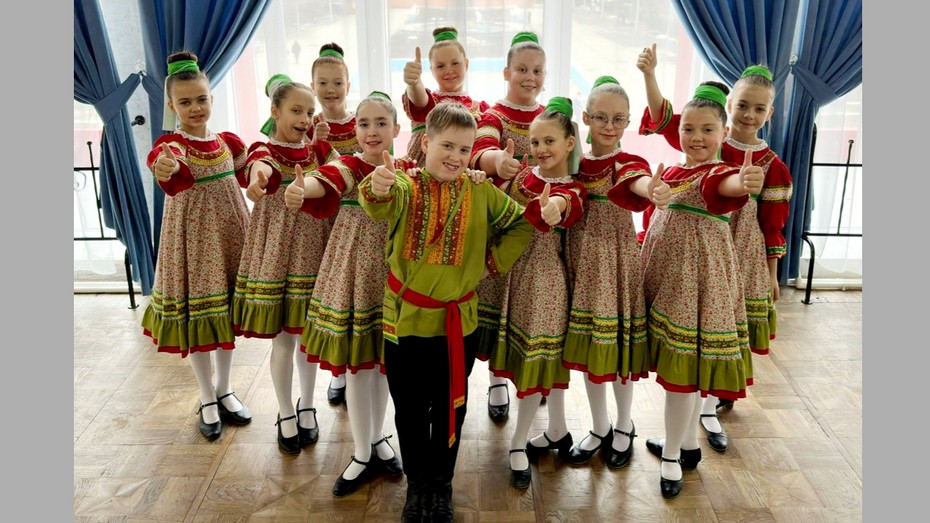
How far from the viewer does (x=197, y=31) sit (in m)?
3.79

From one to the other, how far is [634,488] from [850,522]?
26.8 inches

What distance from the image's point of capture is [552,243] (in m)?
2.33

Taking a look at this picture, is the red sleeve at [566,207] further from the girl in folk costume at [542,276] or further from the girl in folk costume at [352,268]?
the girl in folk costume at [352,268]

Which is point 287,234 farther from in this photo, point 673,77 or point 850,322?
point 850,322

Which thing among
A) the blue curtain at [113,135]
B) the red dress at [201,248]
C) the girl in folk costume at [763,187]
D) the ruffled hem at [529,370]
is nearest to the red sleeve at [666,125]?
the girl in folk costume at [763,187]

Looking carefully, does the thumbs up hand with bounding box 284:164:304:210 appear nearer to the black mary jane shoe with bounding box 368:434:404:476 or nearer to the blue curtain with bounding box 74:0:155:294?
the black mary jane shoe with bounding box 368:434:404:476

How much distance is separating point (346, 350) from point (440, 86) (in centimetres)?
102

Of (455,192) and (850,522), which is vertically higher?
(455,192)

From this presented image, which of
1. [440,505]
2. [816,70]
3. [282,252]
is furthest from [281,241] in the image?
[816,70]

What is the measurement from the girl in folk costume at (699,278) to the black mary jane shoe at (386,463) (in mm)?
969

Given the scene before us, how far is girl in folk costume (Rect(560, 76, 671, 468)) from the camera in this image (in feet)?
7.50

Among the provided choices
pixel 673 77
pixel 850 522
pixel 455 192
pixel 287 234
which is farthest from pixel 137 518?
pixel 673 77

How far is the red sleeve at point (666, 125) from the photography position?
8.25 ft

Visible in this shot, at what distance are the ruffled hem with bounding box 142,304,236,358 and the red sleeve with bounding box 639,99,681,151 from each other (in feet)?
5.33
